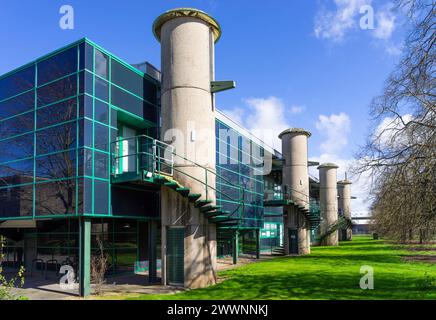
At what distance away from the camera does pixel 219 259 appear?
28.8 m

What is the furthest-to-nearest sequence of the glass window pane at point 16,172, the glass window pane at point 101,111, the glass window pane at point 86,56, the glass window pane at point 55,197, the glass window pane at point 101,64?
the glass window pane at point 16,172
the glass window pane at point 101,64
the glass window pane at point 101,111
the glass window pane at point 86,56
the glass window pane at point 55,197

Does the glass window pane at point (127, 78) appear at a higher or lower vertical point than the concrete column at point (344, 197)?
higher

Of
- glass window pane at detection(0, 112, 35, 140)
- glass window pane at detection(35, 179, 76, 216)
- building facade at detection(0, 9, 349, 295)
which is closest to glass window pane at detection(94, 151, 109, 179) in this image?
building facade at detection(0, 9, 349, 295)

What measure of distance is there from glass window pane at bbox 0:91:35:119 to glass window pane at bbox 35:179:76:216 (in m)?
3.69

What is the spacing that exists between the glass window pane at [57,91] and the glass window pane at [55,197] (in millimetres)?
3372

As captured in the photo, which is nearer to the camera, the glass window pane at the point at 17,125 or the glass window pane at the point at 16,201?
the glass window pane at the point at 16,201

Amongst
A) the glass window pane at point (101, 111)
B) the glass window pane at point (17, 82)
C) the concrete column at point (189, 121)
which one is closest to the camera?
the glass window pane at point (101, 111)

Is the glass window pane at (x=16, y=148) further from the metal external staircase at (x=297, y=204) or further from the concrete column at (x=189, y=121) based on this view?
the metal external staircase at (x=297, y=204)

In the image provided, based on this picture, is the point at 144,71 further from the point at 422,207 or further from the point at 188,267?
the point at 422,207

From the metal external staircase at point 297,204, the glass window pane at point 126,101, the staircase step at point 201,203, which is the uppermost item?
the glass window pane at point 126,101

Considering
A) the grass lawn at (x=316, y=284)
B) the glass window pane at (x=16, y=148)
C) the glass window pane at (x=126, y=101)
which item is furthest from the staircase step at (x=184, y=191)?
the glass window pane at (x=16, y=148)

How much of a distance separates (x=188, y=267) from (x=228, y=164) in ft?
37.6

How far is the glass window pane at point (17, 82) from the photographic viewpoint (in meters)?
16.7

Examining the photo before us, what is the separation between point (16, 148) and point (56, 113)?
3.40 m
